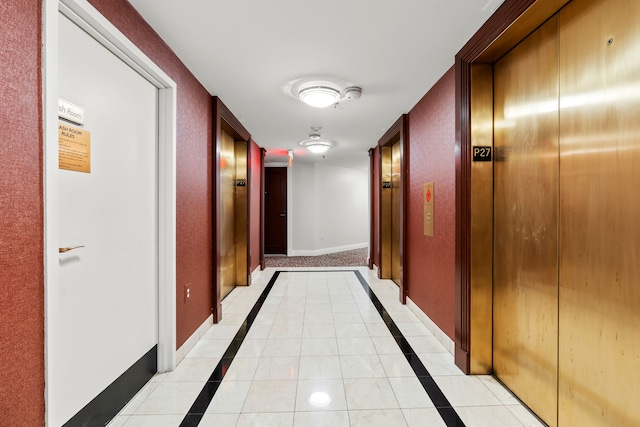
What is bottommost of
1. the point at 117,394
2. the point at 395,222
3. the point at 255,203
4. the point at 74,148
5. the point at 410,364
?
the point at 410,364

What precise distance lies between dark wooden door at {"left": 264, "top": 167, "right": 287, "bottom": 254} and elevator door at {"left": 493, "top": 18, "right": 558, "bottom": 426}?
23.3 feet

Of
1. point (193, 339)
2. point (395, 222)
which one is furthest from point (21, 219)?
point (395, 222)

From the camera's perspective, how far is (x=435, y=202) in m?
3.16

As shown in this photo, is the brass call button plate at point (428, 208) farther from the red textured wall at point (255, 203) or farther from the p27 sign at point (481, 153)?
the red textured wall at point (255, 203)

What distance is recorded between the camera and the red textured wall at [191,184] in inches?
95.1

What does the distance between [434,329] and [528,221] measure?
5.44 ft

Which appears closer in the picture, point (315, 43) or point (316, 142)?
point (315, 43)

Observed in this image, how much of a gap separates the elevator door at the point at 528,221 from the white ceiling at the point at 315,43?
0.49 meters

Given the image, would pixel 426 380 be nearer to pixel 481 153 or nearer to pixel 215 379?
pixel 215 379

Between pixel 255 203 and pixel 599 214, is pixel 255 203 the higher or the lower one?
the higher one

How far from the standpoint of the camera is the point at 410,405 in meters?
2.02

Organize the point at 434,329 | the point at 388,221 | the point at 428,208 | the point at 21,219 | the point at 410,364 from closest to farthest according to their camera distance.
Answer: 1. the point at 21,219
2. the point at 410,364
3. the point at 434,329
4. the point at 428,208
5. the point at 388,221

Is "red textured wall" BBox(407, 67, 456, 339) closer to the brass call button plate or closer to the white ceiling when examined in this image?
the brass call button plate

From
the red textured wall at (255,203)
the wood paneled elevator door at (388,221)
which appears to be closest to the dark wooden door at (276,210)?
the red textured wall at (255,203)
